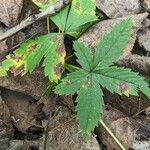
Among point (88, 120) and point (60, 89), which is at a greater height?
point (60, 89)

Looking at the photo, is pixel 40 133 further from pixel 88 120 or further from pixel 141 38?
pixel 141 38

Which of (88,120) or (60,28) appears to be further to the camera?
(60,28)

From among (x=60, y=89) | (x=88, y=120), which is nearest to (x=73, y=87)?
(x=60, y=89)

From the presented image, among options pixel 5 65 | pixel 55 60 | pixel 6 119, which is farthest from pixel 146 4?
pixel 6 119

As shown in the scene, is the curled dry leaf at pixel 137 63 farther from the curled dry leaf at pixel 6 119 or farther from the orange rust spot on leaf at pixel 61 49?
the curled dry leaf at pixel 6 119

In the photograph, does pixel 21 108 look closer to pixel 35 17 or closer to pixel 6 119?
pixel 6 119

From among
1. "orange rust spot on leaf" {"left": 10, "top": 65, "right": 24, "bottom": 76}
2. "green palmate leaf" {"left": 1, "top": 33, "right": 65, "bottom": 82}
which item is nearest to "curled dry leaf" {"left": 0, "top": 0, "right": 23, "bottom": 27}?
"green palmate leaf" {"left": 1, "top": 33, "right": 65, "bottom": 82}

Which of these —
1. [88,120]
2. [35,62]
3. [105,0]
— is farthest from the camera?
[105,0]

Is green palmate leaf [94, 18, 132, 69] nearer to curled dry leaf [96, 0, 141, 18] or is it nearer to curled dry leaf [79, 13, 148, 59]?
curled dry leaf [79, 13, 148, 59]
